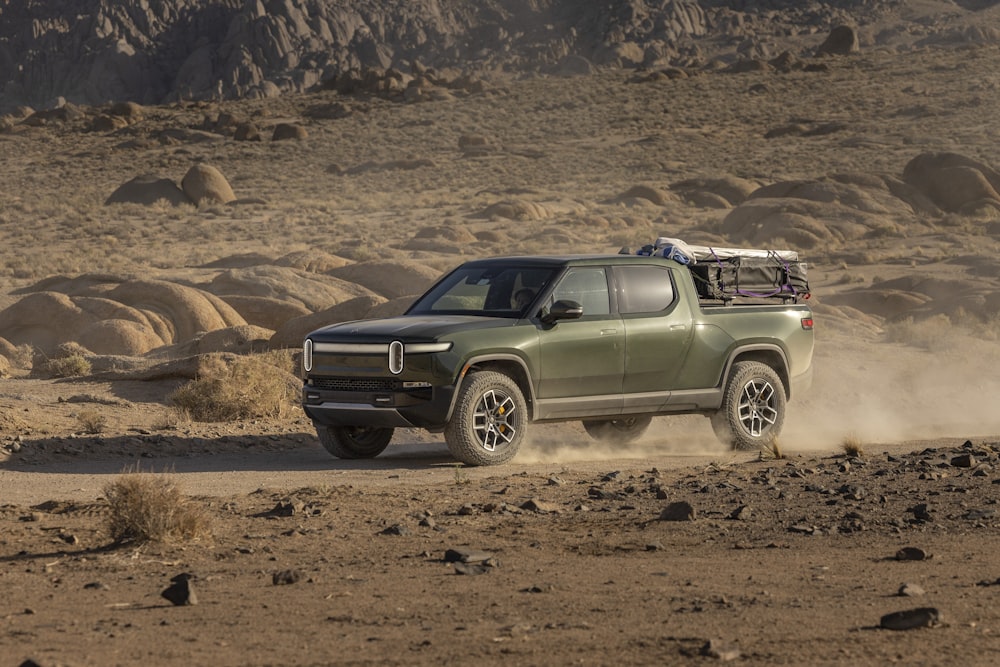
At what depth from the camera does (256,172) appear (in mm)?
74562

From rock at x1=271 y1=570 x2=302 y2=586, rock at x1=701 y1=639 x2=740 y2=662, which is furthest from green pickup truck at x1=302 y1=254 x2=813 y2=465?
rock at x1=701 y1=639 x2=740 y2=662

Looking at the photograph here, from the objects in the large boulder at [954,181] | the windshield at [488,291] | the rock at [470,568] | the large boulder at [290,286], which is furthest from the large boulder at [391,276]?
the large boulder at [954,181]

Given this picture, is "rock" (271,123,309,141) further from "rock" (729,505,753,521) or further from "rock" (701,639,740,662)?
"rock" (701,639,740,662)

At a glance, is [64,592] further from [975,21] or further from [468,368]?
[975,21]

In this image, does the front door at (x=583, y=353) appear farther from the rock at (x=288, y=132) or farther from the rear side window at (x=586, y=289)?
the rock at (x=288, y=132)

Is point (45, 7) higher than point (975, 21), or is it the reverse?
point (45, 7)

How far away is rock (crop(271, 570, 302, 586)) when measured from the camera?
24.0ft

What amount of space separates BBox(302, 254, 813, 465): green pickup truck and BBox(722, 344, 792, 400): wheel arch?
0.01m

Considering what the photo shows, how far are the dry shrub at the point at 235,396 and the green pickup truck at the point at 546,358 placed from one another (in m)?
3.18

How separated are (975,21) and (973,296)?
10108 centimetres

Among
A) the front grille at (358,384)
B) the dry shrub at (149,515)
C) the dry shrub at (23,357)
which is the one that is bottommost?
the dry shrub at (149,515)

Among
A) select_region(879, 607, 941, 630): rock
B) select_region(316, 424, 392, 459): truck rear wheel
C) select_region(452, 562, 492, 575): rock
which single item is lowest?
select_region(879, 607, 941, 630): rock

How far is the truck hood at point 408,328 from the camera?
459 inches

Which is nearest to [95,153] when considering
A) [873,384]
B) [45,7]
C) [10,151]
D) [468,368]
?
[10,151]
